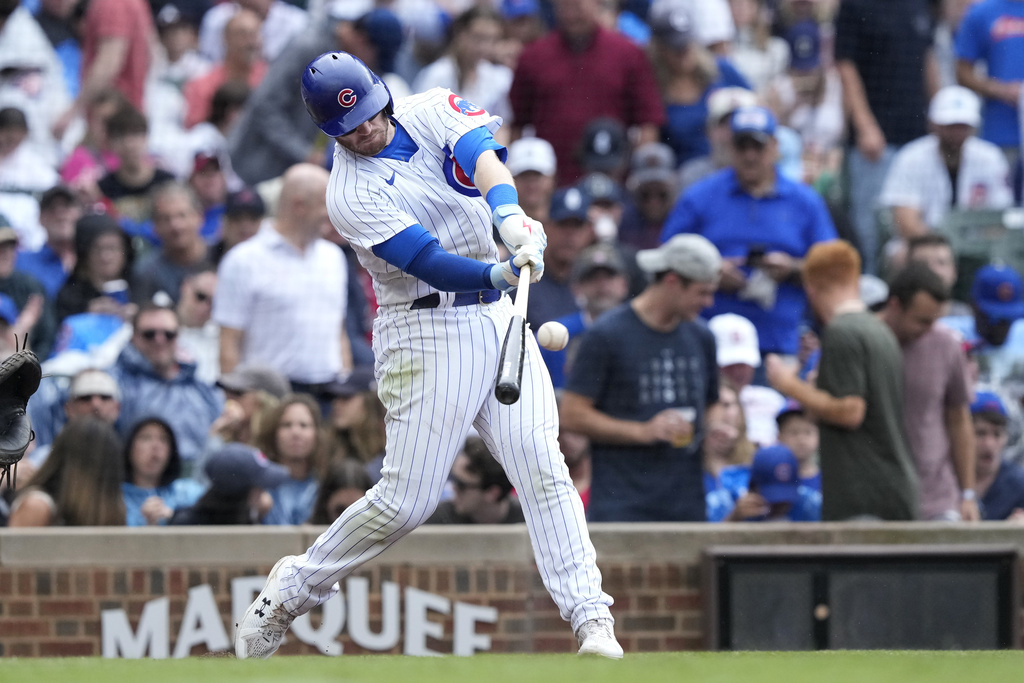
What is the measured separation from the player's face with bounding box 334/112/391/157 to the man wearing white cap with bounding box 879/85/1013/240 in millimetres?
5144

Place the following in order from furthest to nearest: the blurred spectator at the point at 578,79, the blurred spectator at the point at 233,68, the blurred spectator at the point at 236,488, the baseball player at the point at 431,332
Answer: the blurred spectator at the point at 233,68 → the blurred spectator at the point at 578,79 → the blurred spectator at the point at 236,488 → the baseball player at the point at 431,332

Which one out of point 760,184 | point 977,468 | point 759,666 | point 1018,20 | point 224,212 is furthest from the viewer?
point 1018,20

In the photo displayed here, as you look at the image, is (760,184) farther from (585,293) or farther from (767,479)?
(767,479)

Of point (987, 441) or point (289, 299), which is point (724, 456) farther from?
point (289, 299)

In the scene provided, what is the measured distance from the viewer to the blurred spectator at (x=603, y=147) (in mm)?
9336

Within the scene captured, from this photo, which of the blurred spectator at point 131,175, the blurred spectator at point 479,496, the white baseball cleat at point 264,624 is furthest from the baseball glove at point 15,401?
the blurred spectator at point 131,175

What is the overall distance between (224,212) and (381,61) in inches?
53.5

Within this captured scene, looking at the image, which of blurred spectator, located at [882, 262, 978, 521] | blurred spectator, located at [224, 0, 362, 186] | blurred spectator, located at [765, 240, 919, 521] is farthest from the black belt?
blurred spectator, located at [224, 0, 362, 186]

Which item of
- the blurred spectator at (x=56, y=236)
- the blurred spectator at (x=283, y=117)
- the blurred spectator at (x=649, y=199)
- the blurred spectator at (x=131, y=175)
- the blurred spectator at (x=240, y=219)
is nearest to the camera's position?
the blurred spectator at (x=56, y=236)

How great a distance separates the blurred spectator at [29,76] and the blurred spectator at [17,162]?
31 centimetres

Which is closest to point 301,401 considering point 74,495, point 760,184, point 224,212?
point 74,495

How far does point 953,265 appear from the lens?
29.2ft

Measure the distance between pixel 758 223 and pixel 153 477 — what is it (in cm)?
344

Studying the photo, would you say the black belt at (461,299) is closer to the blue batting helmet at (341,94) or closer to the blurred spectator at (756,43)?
→ the blue batting helmet at (341,94)
